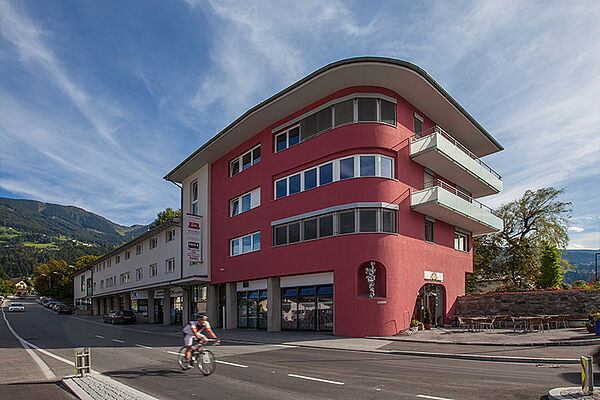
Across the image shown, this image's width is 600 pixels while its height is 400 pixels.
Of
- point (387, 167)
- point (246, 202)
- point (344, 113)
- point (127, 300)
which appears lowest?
point (127, 300)

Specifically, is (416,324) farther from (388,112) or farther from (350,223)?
(388,112)

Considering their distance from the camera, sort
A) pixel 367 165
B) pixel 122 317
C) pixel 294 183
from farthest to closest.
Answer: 1. pixel 122 317
2. pixel 294 183
3. pixel 367 165

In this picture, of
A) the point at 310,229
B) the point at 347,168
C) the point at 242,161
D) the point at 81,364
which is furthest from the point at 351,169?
the point at 81,364

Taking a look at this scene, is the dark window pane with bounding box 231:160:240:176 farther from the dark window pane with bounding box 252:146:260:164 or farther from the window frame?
the dark window pane with bounding box 252:146:260:164

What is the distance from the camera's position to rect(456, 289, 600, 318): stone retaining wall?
873 inches

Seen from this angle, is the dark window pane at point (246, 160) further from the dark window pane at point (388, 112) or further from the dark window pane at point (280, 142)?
the dark window pane at point (388, 112)

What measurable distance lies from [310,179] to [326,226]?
3.09 metres

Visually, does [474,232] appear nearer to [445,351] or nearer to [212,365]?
[445,351]

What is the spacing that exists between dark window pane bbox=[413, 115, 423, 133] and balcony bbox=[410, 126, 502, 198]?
1.10 ft

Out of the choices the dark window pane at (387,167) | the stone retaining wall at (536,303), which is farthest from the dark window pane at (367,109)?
the stone retaining wall at (536,303)

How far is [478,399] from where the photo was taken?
7.98 m

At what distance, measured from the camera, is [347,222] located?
22688 millimetres

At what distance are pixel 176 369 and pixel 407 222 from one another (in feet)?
49.6

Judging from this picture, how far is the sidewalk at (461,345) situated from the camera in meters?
13.4
